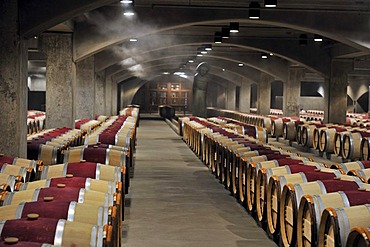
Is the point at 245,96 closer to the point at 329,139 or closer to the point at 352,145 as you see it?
the point at 329,139

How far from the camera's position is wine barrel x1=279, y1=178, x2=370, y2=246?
5.82m

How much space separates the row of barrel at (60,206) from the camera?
13.0 feet

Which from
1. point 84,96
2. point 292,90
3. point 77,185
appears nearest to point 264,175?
point 77,185

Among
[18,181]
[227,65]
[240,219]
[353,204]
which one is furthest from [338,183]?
[227,65]

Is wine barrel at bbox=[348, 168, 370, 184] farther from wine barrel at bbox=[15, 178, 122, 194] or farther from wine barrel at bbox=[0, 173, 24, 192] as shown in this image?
wine barrel at bbox=[0, 173, 24, 192]

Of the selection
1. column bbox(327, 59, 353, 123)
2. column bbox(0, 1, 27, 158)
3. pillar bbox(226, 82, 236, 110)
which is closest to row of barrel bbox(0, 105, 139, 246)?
column bbox(0, 1, 27, 158)

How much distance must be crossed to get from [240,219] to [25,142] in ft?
12.7

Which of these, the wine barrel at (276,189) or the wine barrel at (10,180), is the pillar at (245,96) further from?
the wine barrel at (10,180)

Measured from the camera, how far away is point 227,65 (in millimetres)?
35344

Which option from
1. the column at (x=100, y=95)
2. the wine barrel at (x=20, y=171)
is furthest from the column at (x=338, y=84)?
the wine barrel at (x=20, y=171)

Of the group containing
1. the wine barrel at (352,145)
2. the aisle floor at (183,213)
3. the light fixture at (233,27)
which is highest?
the light fixture at (233,27)

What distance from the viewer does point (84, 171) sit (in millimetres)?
6848

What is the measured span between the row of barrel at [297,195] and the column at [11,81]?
3.46 meters

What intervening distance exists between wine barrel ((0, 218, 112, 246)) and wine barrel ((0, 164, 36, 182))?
269cm
